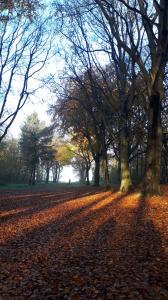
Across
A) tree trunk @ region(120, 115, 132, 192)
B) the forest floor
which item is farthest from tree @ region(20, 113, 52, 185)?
the forest floor

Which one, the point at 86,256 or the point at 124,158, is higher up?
the point at 124,158

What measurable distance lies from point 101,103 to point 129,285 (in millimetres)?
24451

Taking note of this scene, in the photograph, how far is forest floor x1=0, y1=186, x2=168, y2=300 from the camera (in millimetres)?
5422

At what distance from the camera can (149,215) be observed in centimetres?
1252

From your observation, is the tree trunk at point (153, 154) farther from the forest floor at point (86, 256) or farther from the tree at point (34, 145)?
the tree at point (34, 145)

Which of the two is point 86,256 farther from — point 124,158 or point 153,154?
point 124,158

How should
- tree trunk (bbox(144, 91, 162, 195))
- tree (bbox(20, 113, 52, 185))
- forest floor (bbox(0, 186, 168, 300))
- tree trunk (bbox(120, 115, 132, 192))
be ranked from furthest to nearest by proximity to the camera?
tree (bbox(20, 113, 52, 185))
tree trunk (bbox(120, 115, 132, 192))
tree trunk (bbox(144, 91, 162, 195))
forest floor (bbox(0, 186, 168, 300))

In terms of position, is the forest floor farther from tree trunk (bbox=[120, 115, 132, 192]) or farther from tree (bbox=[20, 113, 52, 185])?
tree (bbox=[20, 113, 52, 185])

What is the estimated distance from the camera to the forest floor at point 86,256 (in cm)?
542

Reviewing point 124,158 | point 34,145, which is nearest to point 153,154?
point 124,158

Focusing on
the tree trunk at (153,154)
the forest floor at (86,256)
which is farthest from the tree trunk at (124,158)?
the forest floor at (86,256)

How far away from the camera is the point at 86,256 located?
298 inches

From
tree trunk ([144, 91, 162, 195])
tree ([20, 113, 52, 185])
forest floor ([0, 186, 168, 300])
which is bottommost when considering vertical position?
forest floor ([0, 186, 168, 300])

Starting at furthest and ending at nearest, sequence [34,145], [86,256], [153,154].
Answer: [34,145], [153,154], [86,256]
